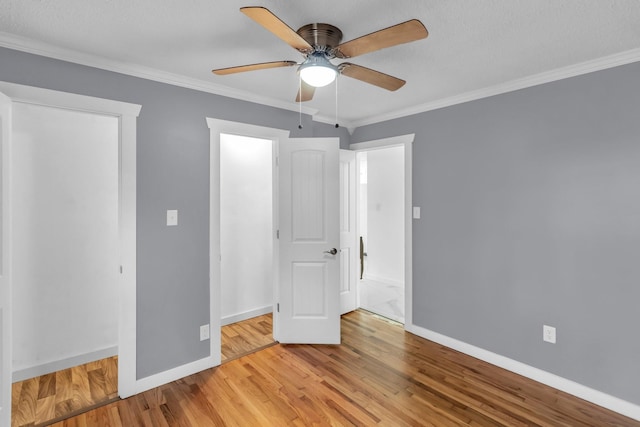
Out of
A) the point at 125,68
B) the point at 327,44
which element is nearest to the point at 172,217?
the point at 125,68

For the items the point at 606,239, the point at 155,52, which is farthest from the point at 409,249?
the point at 155,52

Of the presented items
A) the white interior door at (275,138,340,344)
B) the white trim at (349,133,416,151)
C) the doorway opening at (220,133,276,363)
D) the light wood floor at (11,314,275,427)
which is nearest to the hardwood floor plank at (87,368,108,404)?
the light wood floor at (11,314,275,427)

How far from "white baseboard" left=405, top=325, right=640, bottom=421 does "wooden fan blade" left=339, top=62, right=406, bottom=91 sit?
2534 millimetres

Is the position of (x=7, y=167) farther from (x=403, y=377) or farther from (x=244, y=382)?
(x=403, y=377)

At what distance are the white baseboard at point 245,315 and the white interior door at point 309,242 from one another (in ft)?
2.79

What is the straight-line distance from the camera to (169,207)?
2600mm

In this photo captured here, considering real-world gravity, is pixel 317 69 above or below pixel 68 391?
above

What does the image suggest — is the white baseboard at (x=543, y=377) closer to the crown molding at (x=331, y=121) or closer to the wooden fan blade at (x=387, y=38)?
the crown molding at (x=331, y=121)

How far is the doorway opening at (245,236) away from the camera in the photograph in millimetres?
3803

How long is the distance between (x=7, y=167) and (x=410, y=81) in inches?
115

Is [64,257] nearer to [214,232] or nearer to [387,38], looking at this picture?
[214,232]

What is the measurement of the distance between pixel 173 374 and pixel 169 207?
1390 millimetres

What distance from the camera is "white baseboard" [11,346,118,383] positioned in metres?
2.60

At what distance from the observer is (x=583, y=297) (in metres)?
2.39
